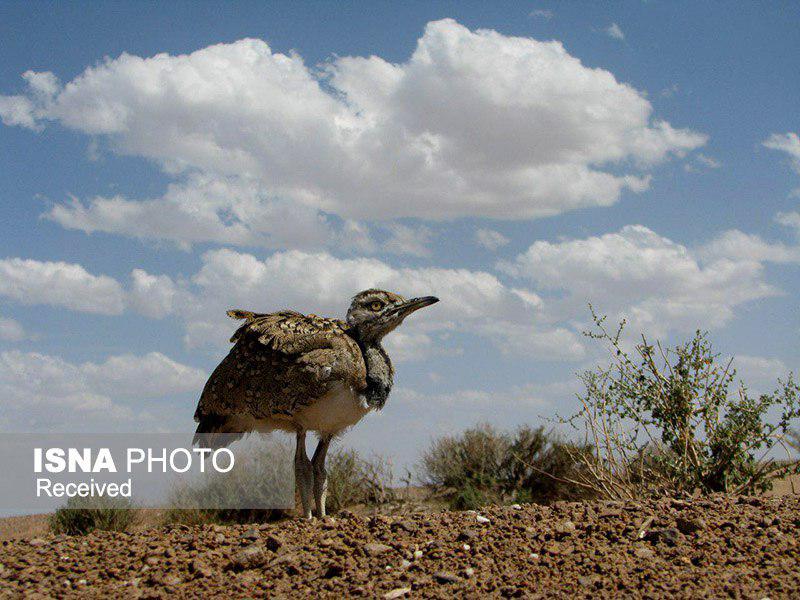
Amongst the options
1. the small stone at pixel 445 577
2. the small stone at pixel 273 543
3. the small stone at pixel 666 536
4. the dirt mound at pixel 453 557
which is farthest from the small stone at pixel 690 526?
the small stone at pixel 273 543

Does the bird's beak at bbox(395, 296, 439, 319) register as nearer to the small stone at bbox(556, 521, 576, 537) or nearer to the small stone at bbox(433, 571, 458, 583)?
the small stone at bbox(556, 521, 576, 537)

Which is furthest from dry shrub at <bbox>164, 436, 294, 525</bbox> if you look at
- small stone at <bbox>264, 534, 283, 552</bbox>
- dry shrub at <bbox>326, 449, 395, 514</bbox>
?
small stone at <bbox>264, 534, 283, 552</bbox>

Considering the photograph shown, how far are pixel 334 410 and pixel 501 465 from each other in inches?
352

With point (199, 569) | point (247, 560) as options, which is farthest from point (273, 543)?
point (199, 569)

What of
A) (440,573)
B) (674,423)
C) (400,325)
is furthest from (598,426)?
(440,573)

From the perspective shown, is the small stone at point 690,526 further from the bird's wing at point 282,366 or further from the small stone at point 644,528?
the bird's wing at point 282,366

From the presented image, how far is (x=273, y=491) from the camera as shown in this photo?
49.4 ft

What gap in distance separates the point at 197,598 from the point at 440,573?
1.54 meters

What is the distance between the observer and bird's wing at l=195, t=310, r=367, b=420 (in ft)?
26.0

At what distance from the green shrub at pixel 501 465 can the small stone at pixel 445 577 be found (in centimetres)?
1016

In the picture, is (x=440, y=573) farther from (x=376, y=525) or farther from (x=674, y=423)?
(x=674, y=423)

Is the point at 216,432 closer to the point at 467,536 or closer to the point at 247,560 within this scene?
the point at 247,560

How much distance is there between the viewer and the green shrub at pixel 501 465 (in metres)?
15.6

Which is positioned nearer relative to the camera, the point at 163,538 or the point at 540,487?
the point at 163,538
